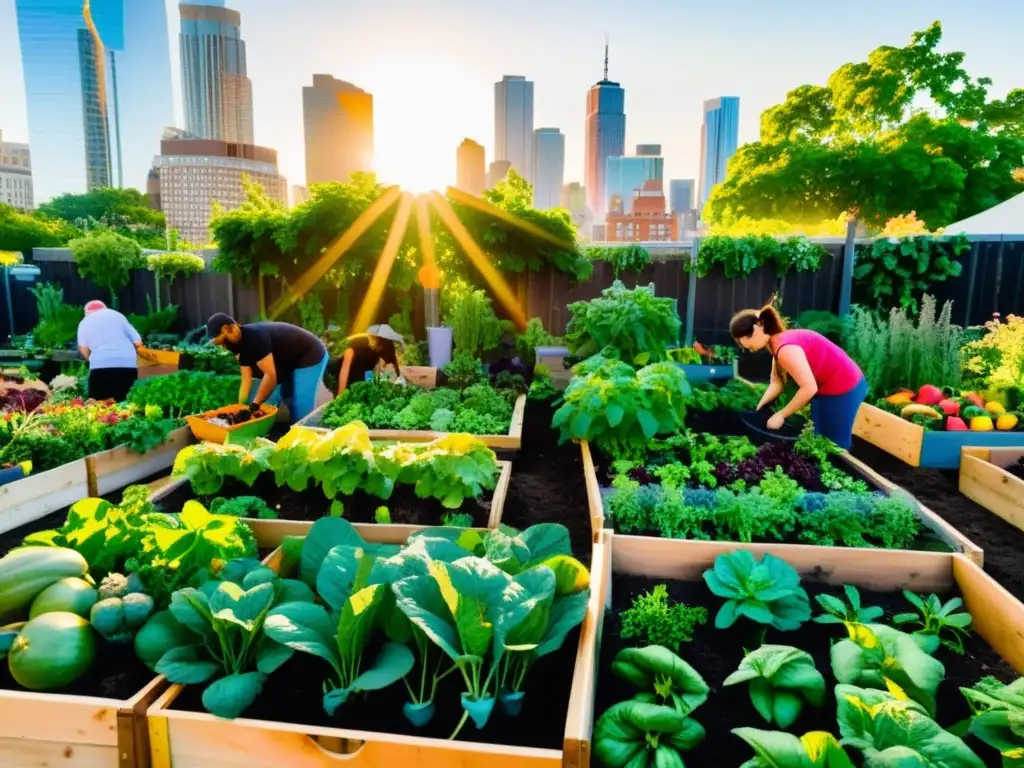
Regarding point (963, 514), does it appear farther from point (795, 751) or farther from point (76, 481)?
point (76, 481)

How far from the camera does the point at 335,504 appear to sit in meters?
3.39

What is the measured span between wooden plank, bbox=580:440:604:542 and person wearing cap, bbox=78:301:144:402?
4.61 metres

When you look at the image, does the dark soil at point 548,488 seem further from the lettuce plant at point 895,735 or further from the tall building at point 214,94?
the tall building at point 214,94

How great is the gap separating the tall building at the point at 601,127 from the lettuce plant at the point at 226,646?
183292 millimetres

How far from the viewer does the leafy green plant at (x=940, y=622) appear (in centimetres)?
226

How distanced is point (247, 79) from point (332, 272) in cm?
22154

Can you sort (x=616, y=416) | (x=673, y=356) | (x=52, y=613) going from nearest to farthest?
1. (x=52, y=613)
2. (x=616, y=416)
3. (x=673, y=356)

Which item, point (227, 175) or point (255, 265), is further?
point (227, 175)

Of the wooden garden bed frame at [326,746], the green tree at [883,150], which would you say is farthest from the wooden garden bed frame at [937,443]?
the green tree at [883,150]

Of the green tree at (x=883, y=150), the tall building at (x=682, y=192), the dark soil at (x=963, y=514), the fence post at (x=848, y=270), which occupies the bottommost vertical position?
the dark soil at (x=963, y=514)

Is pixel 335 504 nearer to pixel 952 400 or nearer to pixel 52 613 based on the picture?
pixel 52 613

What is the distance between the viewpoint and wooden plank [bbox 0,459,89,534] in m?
4.07

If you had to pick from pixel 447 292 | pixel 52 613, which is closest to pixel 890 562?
pixel 52 613

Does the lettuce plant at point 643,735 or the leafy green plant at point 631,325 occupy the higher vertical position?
the leafy green plant at point 631,325
